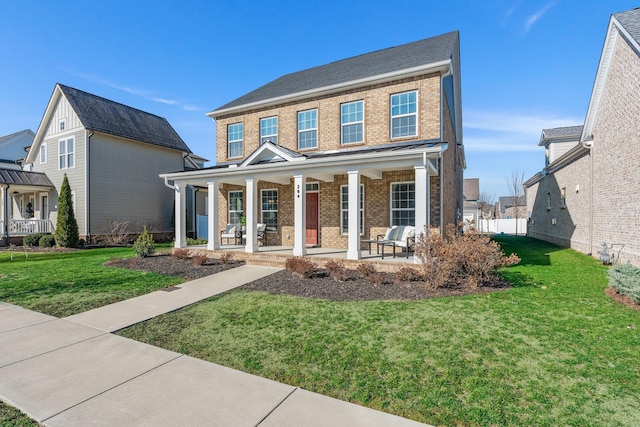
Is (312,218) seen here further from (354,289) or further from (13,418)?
(13,418)

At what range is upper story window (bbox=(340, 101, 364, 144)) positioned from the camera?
1230 cm

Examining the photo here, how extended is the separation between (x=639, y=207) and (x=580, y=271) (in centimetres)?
243

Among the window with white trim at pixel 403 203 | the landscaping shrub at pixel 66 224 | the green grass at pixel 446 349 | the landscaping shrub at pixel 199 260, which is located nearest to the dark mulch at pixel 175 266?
the landscaping shrub at pixel 199 260

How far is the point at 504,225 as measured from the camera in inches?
1342

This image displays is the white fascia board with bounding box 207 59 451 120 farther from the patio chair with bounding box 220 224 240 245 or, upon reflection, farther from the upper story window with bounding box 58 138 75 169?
the upper story window with bounding box 58 138 75 169

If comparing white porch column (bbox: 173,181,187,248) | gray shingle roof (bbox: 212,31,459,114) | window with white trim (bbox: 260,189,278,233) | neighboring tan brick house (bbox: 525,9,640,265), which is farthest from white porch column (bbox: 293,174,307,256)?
neighboring tan brick house (bbox: 525,9,640,265)

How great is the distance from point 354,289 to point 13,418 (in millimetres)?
5666

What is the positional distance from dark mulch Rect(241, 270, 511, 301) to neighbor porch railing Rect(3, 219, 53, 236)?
18801mm

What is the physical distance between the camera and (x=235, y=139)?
15266mm

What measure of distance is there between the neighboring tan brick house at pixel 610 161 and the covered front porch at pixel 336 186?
5571 millimetres

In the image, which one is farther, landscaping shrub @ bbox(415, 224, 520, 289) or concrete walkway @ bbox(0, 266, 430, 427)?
landscaping shrub @ bbox(415, 224, 520, 289)

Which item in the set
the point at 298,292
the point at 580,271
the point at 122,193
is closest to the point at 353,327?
the point at 298,292

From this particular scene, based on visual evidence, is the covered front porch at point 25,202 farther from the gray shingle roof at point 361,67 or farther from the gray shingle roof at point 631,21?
the gray shingle roof at point 631,21

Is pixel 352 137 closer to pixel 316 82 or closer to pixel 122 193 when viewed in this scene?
pixel 316 82
